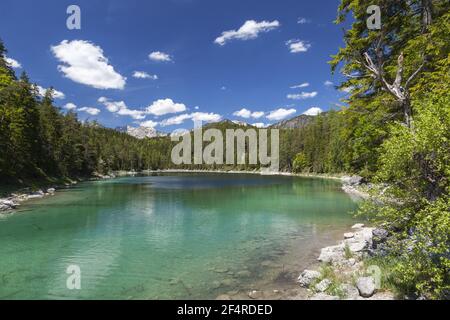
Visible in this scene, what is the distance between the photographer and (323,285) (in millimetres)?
11539

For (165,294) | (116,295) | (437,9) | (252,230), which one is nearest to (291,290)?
(165,294)

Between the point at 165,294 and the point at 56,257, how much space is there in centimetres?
901

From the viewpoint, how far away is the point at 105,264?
16.3m

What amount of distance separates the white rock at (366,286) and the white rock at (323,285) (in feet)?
3.95

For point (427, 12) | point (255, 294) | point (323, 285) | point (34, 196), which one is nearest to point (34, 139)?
point (34, 196)

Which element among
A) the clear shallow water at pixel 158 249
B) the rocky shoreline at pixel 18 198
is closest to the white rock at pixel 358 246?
the clear shallow water at pixel 158 249

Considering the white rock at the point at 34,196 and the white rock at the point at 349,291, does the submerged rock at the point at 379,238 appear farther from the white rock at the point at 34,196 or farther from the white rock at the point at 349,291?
the white rock at the point at 34,196

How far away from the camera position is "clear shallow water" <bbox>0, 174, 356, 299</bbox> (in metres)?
13.2

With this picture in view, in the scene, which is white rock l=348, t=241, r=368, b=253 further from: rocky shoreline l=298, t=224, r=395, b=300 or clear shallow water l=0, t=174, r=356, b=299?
clear shallow water l=0, t=174, r=356, b=299

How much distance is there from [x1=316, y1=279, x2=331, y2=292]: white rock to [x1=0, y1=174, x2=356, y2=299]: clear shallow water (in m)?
1.67

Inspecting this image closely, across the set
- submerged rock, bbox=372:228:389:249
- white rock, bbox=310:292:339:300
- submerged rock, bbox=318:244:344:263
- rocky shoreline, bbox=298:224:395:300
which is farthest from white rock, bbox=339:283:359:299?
submerged rock, bbox=372:228:389:249

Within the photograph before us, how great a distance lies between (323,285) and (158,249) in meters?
11.1

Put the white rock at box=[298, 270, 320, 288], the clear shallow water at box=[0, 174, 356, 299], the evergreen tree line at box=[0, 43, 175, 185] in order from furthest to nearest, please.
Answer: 1. the evergreen tree line at box=[0, 43, 175, 185]
2. the clear shallow water at box=[0, 174, 356, 299]
3. the white rock at box=[298, 270, 320, 288]

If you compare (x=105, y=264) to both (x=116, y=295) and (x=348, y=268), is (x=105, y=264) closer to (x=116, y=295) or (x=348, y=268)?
(x=116, y=295)
